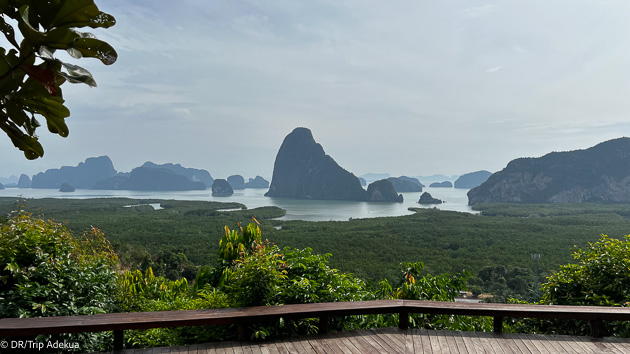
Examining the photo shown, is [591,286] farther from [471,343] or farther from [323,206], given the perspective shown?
[323,206]

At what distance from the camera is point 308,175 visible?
13762 centimetres

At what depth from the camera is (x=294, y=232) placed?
40562 mm

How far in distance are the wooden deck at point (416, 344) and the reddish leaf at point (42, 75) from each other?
5.69ft

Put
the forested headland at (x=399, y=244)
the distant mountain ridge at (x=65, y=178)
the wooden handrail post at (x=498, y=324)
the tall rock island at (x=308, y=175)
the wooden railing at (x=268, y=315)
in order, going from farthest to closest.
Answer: the distant mountain ridge at (x=65, y=178)
the tall rock island at (x=308, y=175)
the forested headland at (x=399, y=244)
the wooden handrail post at (x=498, y=324)
the wooden railing at (x=268, y=315)

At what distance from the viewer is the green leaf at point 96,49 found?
1137 millimetres

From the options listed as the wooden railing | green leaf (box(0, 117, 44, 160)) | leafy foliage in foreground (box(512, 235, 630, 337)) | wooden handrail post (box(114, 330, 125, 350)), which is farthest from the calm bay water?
green leaf (box(0, 117, 44, 160))

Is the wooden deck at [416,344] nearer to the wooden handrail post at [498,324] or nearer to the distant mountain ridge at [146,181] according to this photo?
the wooden handrail post at [498,324]

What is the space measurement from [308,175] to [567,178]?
84.8m

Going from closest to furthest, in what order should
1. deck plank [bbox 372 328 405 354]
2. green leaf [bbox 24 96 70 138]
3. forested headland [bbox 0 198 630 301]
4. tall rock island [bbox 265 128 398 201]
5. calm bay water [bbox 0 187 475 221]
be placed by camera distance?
1. green leaf [bbox 24 96 70 138]
2. deck plank [bbox 372 328 405 354]
3. forested headland [bbox 0 198 630 301]
4. calm bay water [bbox 0 187 475 221]
5. tall rock island [bbox 265 128 398 201]

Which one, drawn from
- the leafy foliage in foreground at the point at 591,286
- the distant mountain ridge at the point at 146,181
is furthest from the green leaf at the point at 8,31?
the distant mountain ridge at the point at 146,181

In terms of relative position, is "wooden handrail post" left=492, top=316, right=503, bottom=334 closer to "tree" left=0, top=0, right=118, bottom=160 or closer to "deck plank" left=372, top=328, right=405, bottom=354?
"deck plank" left=372, top=328, right=405, bottom=354

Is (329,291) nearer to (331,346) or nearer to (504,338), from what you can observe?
(331,346)

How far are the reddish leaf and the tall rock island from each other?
11605 centimetres

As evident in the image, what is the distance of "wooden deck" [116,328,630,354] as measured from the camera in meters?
2.21
